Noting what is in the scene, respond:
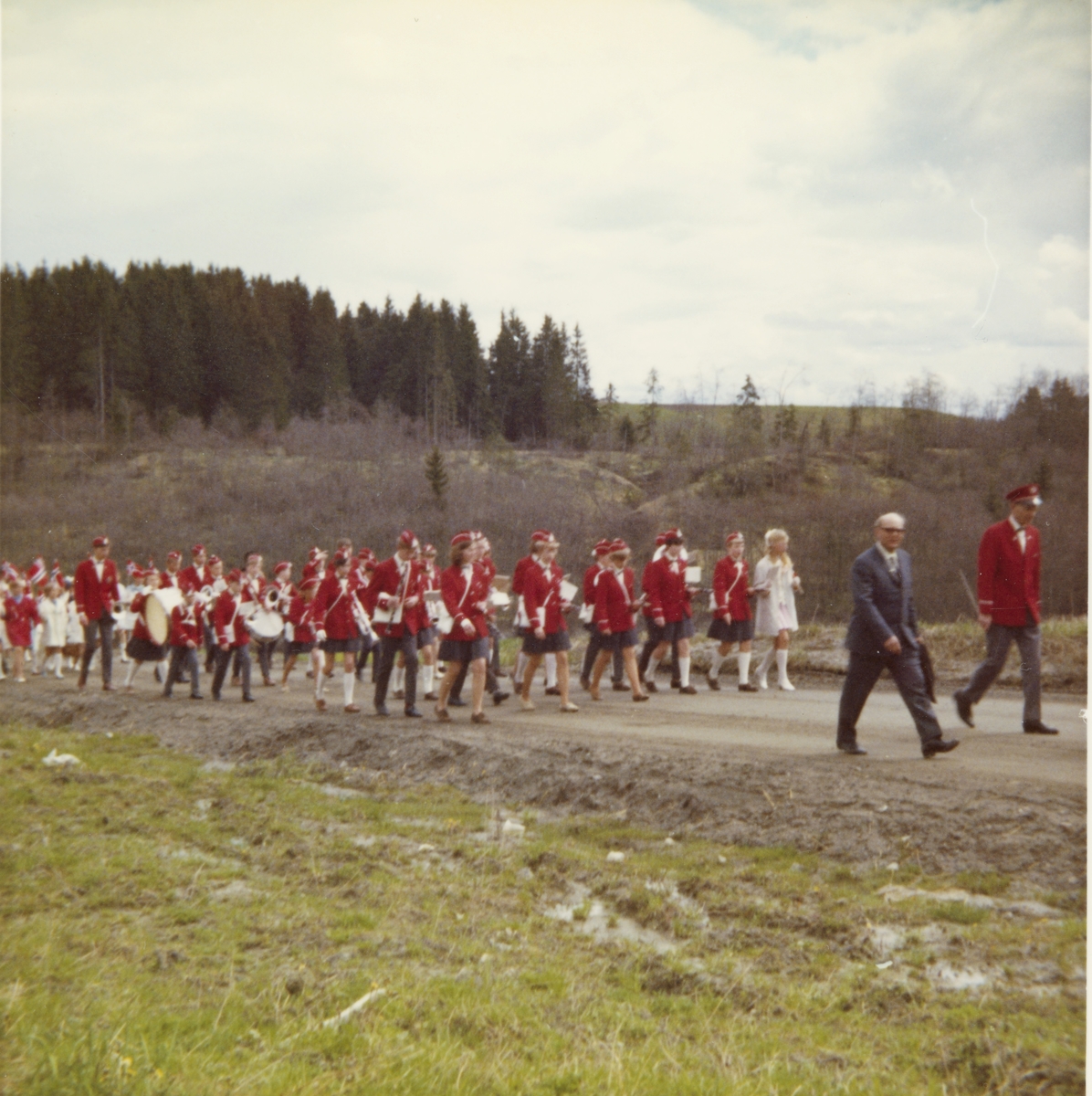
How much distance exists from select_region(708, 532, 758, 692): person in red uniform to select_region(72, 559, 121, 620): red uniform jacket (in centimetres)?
897

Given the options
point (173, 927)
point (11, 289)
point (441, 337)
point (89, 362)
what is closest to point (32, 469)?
point (89, 362)

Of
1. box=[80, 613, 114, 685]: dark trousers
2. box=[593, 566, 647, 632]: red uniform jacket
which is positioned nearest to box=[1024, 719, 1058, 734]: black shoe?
box=[593, 566, 647, 632]: red uniform jacket

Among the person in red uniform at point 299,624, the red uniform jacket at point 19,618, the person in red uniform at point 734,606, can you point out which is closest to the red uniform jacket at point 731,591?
the person in red uniform at point 734,606

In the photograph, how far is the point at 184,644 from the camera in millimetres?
17281

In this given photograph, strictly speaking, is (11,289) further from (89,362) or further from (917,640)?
(89,362)

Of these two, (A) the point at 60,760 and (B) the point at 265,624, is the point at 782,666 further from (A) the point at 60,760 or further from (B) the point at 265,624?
(A) the point at 60,760

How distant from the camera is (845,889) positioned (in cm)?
651

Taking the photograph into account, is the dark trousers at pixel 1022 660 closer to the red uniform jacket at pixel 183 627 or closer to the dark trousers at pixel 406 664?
the dark trousers at pixel 406 664

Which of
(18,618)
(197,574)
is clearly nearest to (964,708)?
(197,574)

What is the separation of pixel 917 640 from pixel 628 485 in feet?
127

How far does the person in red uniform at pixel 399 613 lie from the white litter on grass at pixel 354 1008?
29.8ft

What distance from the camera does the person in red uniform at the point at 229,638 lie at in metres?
16.9

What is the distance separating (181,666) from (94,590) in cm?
178

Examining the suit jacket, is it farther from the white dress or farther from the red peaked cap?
the white dress
